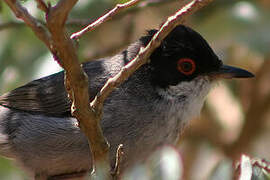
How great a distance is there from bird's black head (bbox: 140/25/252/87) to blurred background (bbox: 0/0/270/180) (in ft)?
1.29

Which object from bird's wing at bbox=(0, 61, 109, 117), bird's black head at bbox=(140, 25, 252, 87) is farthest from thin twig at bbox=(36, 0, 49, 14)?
bird's black head at bbox=(140, 25, 252, 87)

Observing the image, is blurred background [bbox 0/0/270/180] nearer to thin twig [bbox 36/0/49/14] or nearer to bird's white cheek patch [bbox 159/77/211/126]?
bird's white cheek patch [bbox 159/77/211/126]

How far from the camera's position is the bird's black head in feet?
15.9

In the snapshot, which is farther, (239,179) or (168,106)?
(168,106)

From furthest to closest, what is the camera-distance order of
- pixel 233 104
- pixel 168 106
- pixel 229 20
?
pixel 233 104
pixel 229 20
pixel 168 106

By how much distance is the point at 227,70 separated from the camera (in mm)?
5059

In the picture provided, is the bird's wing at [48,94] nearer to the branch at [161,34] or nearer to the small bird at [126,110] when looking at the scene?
the small bird at [126,110]

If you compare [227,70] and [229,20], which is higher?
[229,20]

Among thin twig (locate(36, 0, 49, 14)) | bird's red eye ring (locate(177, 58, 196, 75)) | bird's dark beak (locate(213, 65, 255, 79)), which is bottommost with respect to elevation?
bird's dark beak (locate(213, 65, 255, 79))

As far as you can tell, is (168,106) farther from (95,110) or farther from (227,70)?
(95,110)

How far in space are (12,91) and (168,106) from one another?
1.69m

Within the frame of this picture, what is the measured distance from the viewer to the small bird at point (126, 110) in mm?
4480

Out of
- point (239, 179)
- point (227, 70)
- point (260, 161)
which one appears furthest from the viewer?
point (227, 70)

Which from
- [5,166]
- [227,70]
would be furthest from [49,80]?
[227,70]
